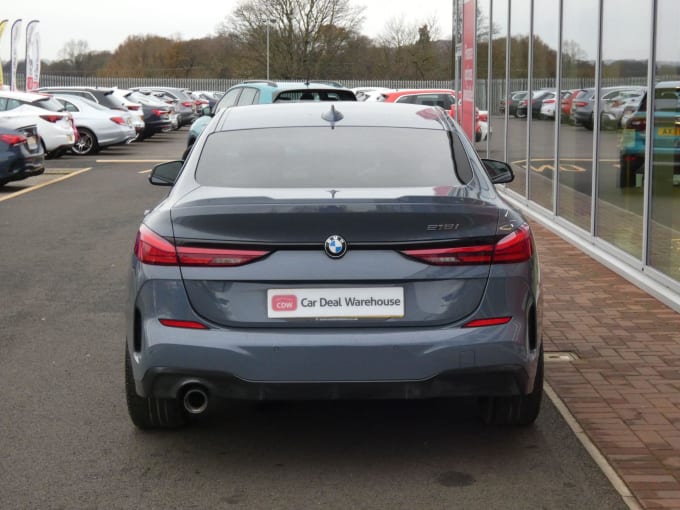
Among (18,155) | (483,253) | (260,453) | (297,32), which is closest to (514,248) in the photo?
(483,253)

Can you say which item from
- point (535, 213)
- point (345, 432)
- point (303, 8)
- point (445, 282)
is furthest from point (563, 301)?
point (303, 8)

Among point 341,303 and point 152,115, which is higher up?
point 341,303

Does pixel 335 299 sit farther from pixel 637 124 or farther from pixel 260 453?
pixel 637 124

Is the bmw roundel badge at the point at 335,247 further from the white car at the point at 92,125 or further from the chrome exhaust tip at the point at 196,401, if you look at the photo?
the white car at the point at 92,125

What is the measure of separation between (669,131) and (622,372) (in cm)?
285

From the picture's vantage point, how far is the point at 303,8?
8062 cm

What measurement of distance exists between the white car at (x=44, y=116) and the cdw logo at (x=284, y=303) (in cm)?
2153

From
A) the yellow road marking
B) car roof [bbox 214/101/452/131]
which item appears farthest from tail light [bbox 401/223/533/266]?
the yellow road marking

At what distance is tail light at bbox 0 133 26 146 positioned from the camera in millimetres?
18516

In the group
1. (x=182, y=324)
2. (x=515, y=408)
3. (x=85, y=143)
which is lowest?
(x=85, y=143)

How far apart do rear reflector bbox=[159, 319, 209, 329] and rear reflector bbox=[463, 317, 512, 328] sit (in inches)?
39.7

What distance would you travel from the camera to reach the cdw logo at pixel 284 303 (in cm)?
448

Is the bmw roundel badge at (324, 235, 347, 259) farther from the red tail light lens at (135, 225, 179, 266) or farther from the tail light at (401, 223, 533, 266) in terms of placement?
the red tail light lens at (135, 225, 179, 266)

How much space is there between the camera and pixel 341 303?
4.47 meters
